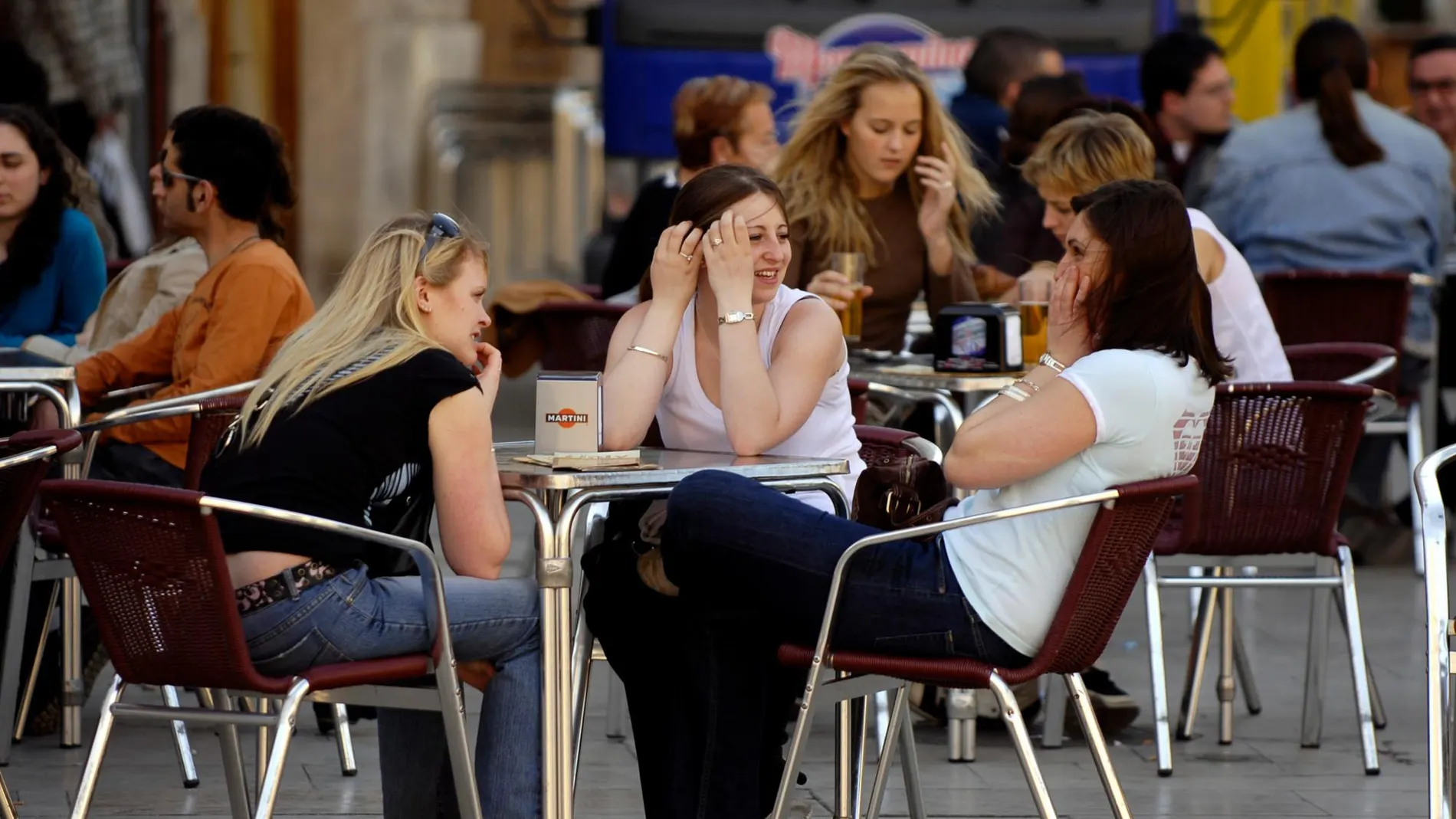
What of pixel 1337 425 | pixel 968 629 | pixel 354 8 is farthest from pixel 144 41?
pixel 968 629

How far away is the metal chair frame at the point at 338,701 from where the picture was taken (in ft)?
10.8

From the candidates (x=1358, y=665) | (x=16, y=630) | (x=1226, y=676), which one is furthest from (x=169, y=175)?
(x=1358, y=665)

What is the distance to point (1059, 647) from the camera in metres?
3.49

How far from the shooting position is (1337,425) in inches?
191

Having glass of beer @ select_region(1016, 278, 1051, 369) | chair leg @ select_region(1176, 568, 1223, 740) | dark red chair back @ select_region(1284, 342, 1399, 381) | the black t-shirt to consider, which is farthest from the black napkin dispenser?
the black t-shirt

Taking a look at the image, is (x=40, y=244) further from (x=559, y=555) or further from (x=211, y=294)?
(x=559, y=555)

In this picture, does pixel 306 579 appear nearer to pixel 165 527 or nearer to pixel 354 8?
pixel 165 527

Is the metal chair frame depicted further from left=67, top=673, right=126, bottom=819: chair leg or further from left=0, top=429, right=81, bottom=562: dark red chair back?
left=0, top=429, right=81, bottom=562: dark red chair back

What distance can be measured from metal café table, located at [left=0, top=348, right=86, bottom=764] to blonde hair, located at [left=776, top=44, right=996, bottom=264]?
1.86m

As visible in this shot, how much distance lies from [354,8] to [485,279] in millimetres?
16983

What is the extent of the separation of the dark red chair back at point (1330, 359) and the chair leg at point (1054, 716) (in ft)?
3.79

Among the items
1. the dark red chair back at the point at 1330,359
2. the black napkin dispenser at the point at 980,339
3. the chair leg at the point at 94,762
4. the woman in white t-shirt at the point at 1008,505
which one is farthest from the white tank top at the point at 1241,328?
the chair leg at the point at 94,762

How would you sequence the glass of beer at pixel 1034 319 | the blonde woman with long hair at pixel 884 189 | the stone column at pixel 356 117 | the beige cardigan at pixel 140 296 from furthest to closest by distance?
the stone column at pixel 356 117
the blonde woman with long hair at pixel 884 189
the beige cardigan at pixel 140 296
the glass of beer at pixel 1034 319

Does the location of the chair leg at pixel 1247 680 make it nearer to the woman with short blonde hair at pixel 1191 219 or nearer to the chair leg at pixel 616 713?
the woman with short blonde hair at pixel 1191 219
